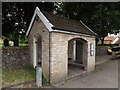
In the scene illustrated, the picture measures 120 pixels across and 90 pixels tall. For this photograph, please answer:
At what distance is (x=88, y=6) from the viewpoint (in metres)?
11.7

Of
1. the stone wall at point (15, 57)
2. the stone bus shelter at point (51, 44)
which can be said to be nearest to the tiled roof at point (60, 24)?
the stone bus shelter at point (51, 44)

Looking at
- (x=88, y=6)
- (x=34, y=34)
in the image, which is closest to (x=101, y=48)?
(x=88, y=6)

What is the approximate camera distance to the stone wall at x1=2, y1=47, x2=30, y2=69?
8188mm

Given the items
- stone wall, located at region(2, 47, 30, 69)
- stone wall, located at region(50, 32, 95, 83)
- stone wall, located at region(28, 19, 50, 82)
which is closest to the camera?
stone wall, located at region(50, 32, 95, 83)

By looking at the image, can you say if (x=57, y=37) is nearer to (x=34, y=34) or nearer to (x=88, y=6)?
(x=34, y=34)

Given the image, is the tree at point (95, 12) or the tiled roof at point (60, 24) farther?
the tree at point (95, 12)

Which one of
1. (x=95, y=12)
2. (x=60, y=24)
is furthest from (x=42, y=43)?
(x=95, y=12)

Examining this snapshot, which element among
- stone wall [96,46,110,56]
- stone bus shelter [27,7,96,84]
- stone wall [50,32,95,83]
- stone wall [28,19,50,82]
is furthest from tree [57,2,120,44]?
stone wall [28,19,50,82]

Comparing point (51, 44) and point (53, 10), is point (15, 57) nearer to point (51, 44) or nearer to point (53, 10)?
point (51, 44)

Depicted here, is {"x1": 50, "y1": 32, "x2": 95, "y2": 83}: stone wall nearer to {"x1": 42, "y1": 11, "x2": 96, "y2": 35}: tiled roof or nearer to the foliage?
{"x1": 42, "y1": 11, "x2": 96, "y2": 35}: tiled roof

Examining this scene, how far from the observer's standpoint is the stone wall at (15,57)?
8188mm

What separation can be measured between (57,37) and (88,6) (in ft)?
23.7

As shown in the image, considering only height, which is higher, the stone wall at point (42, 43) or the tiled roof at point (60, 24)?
the tiled roof at point (60, 24)

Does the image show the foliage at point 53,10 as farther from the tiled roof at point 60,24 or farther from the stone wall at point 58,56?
the stone wall at point 58,56
